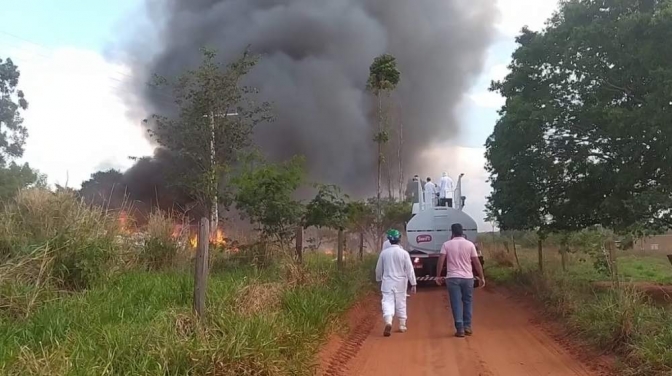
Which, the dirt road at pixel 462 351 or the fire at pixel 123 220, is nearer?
the dirt road at pixel 462 351

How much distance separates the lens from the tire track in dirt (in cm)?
667

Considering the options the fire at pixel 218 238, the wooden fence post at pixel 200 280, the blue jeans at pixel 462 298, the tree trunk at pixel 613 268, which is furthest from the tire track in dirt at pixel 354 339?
the tree trunk at pixel 613 268

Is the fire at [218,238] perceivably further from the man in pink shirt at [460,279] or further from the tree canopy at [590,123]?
the tree canopy at [590,123]

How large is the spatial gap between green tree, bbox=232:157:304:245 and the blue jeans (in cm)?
326

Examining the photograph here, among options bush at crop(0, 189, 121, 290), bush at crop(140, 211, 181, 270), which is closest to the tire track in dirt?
bush at crop(140, 211, 181, 270)

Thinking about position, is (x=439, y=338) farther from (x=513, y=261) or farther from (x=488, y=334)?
(x=513, y=261)

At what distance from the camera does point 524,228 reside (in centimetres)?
1402

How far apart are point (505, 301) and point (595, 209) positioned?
8.41ft

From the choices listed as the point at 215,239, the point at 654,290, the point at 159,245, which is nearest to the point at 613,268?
the point at 654,290

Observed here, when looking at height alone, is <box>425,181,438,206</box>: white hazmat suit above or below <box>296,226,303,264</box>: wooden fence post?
above

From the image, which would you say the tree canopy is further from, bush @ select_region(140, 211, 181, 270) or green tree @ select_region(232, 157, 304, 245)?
bush @ select_region(140, 211, 181, 270)

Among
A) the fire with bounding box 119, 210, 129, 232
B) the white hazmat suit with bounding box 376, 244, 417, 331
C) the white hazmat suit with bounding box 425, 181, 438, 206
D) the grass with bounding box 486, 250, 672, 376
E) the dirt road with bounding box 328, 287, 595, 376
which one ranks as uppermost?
the white hazmat suit with bounding box 425, 181, 438, 206

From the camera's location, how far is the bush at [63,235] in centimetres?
803

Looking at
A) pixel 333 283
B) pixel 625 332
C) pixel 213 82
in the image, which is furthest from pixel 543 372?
pixel 213 82
